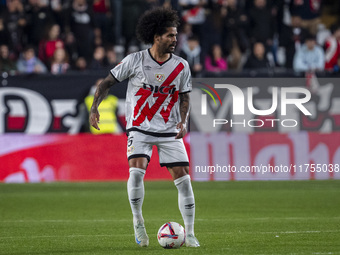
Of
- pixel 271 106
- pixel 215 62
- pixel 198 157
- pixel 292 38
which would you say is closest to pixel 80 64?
pixel 215 62

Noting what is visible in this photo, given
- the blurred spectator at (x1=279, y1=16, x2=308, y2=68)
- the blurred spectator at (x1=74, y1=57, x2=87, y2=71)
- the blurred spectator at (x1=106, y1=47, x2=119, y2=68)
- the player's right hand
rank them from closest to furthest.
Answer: the player's right hand → the blurred spectator at (x1=74, y1=57, x2=87, y2=71) → the blurred spectator at (x1=106, y1=47, x2=119, y2=68) → the blurred spectator at (x1=279, y1=16, x2=308, y2=68)

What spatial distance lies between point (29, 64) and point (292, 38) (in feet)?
21.1

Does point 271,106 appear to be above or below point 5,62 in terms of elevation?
below

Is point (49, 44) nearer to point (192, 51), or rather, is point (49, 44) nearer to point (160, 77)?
point (192, 51)

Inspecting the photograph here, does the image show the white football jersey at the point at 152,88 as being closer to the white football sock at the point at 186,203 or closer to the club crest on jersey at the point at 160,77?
the club crest on jersey at the point at 160,77

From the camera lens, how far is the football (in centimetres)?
884

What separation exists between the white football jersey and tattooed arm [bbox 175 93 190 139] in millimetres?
100

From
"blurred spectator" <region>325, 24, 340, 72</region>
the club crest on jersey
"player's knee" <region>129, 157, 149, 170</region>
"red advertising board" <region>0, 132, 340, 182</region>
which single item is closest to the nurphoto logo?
"red advertising board" <region>0, 132, 340, 182</region>

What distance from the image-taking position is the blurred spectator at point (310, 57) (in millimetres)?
20500

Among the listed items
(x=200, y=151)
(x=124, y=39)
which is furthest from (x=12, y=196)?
(x=124, y=39)

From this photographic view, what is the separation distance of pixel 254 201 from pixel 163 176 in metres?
3.45

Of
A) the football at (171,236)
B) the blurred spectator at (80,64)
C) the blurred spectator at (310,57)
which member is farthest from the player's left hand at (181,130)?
the blurred spectator at (310,57)

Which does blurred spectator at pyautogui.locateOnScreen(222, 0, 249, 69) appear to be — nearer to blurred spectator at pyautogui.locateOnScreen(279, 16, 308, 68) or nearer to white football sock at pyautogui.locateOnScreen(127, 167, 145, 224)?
blurred spectator at pyautogui.locateOnScreen(279, 16, 308, 68)

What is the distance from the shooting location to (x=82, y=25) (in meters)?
21.6
